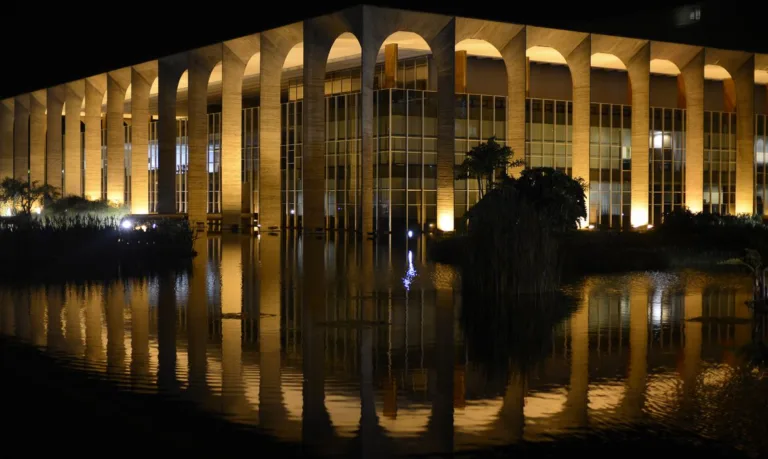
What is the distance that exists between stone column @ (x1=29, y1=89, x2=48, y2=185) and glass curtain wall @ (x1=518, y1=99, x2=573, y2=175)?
3423 cm

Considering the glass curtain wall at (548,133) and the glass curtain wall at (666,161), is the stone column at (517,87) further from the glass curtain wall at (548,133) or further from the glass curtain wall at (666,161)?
the glass curtain wall at (666,161)

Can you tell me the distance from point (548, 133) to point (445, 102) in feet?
44.6

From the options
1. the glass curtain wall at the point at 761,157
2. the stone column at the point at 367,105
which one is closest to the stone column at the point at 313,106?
the stone column at the point at 367,105

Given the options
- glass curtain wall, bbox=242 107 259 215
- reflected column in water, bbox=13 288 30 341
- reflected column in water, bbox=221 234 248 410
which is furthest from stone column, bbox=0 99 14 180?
reflected column in water, bbox=13 288 30 341

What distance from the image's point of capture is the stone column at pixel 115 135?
56.4 m

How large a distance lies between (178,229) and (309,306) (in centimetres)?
1244

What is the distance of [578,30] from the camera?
44.1 meters

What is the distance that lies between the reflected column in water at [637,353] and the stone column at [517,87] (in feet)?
88.8

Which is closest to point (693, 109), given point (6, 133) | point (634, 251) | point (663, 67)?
point (663, 67)

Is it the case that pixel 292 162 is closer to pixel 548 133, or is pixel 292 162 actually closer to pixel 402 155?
pixel 402 155

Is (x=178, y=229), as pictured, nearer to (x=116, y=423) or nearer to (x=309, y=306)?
(x=309, y=306)

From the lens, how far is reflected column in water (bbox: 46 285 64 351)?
10625mm

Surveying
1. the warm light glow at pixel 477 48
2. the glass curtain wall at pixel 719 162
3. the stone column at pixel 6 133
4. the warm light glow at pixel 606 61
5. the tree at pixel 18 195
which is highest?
the warm light glow at pixel 606 61

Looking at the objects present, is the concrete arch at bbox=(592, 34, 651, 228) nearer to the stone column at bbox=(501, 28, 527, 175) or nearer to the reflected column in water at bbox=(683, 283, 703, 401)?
the stone column at bbox=(501, 28, 527, 175)
